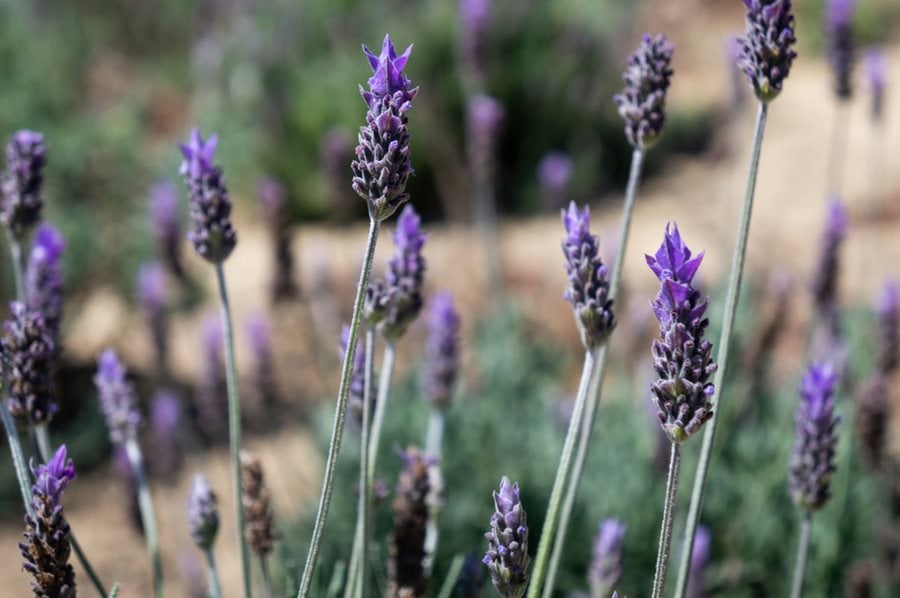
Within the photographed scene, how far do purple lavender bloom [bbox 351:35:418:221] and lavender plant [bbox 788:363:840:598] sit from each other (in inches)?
36.2

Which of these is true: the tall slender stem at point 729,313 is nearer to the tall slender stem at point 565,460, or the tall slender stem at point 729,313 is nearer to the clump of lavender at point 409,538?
the tall slender stem at point 565,460

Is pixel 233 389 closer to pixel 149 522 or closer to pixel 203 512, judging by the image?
pixel 203 512

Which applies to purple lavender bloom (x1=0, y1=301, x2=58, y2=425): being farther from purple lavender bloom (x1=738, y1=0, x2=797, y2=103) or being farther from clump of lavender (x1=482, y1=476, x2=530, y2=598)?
purple lavender bloom (x1=738, y1=0, x2=797, y2=103)

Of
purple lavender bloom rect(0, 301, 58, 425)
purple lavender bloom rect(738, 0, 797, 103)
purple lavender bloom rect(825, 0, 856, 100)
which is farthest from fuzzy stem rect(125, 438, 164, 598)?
purple lavender bloom rect(825, 0, 856, 100)

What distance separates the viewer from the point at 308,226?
6.97 meters

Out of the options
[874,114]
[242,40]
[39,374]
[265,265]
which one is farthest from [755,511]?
[242,40]

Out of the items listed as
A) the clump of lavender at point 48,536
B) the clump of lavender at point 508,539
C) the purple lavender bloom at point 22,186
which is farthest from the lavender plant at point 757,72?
the purple lavender bloom at point 22,186

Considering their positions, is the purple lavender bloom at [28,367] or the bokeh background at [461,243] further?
the bokeh background at [461,243]

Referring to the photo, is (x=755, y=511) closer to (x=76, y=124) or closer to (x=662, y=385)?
(x=662, y=385)

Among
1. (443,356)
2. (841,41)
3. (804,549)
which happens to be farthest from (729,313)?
(841,41)

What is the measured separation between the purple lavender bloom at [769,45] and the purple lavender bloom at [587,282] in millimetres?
323

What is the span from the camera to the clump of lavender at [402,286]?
1736 millimetres

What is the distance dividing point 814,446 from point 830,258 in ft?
4.07

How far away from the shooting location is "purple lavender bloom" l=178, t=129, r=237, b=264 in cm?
164
